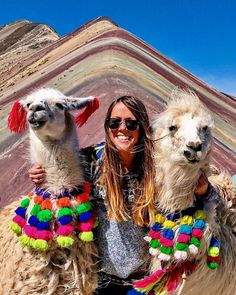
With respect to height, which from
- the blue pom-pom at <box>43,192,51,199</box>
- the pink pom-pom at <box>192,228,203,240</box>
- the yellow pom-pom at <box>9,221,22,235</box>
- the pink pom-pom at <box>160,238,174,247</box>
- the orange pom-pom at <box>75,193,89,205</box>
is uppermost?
the pink pom-pom at <box>192,228,203,240</box>

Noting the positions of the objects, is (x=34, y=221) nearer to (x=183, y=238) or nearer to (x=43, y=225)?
(x=43, y=225)

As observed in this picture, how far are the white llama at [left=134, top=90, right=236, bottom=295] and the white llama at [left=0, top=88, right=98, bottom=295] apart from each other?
0.34 metres

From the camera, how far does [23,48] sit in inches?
792

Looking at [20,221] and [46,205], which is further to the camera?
[20,221]

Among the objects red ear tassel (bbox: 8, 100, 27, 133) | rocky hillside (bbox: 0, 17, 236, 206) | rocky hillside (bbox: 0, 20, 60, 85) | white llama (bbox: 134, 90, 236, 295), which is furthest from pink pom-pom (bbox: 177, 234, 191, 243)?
rocky hillside (bbox: 0, 20, 60, 85)

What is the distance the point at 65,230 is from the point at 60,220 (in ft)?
0.19

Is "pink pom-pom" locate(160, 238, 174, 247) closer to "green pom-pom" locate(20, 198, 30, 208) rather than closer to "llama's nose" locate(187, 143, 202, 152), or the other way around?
"llama's nose" locate(187, 143, 202, 152)

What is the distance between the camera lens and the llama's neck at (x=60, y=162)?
9.16 feet

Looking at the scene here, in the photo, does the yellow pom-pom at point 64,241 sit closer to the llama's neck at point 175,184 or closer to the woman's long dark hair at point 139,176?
the woman's long dark hair at point 139,176

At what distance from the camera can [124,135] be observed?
8.89 feet

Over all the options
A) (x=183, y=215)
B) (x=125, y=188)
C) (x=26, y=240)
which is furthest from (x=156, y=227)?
(x=26, y=240)

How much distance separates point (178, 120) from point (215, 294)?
3.32 feet

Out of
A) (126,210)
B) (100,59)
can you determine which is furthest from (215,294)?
(100,59)

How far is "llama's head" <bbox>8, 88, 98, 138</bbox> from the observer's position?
8.65ft
